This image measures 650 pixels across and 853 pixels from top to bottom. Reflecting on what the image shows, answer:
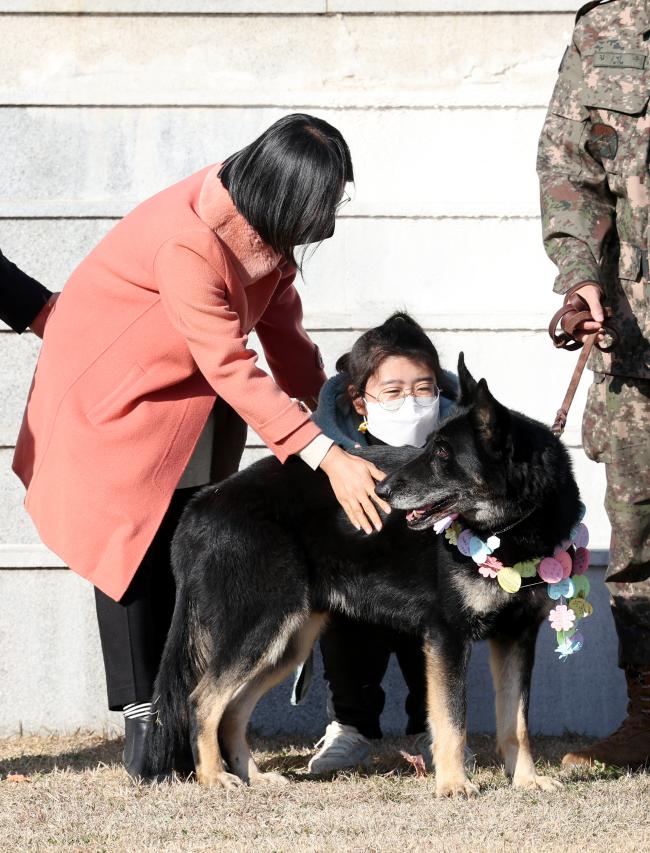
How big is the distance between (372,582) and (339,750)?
70cm

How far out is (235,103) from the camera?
15.3 feet

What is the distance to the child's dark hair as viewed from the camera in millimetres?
3844

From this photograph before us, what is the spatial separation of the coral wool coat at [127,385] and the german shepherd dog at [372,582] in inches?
8.7

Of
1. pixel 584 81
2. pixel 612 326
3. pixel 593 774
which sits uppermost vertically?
pixel 584 81

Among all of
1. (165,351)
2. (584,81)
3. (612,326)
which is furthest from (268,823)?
(584,81)

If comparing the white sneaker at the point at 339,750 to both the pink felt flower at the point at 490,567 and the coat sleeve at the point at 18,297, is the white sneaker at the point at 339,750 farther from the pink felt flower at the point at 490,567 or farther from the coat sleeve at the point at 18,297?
the coat sleeve at the point at 18,297

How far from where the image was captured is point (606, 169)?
3406mm

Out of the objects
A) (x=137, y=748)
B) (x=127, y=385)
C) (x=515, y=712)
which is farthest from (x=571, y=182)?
(x=137, y=748)

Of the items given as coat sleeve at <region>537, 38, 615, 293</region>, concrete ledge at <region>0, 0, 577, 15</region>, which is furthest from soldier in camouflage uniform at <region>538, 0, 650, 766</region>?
concrete ledge at <region>0, 0, 577, 15</region>

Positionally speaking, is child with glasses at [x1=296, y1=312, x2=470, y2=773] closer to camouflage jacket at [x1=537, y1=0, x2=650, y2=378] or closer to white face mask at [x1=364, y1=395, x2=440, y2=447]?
white face mask at [x1=364, y1=395, x2=440, y2=447]

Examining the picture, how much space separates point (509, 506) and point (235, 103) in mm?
2230

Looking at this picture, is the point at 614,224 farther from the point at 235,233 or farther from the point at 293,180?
the point at 235,233

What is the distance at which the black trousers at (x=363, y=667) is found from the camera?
4035 millimetres

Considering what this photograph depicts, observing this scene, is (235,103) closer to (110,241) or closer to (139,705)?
(110,241)
